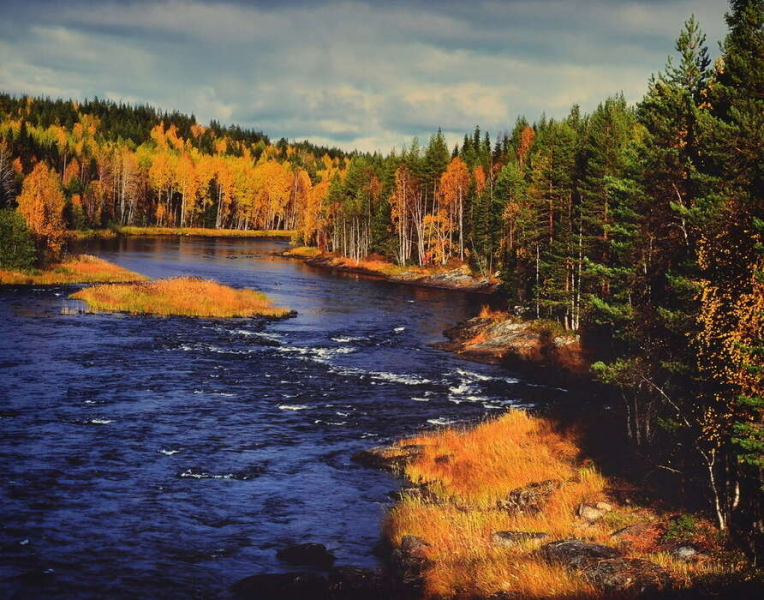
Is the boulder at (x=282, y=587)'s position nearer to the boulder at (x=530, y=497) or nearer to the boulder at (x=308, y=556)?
the boulder at (x=308, y=556)

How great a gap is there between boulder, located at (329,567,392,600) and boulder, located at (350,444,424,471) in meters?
8.20

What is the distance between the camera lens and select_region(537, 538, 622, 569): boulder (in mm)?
16625

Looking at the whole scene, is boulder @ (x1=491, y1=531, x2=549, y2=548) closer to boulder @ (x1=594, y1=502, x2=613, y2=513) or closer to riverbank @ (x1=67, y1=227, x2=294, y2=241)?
boulder @ (x1=594, y1=502, x2=613, y2=513)

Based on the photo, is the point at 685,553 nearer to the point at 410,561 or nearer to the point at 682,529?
the point at 682,529

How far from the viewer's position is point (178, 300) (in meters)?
59.4

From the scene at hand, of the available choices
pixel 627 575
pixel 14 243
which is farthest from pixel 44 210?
pixel 627 575

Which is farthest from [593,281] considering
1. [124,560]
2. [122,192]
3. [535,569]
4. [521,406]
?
[122,192]

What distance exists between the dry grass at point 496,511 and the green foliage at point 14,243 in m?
53.3

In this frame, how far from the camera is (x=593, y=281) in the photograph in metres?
45.2

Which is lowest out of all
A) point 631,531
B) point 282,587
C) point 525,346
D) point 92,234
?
point 282,587

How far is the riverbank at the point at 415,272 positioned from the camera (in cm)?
9094

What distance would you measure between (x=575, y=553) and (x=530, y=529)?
2.68 metres

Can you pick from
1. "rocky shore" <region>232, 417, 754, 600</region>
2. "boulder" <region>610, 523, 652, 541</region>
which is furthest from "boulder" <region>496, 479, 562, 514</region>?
"boulder" <region>610, 523, 652, 541</region>

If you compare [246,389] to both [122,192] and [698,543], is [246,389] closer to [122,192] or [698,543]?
[698,543]
